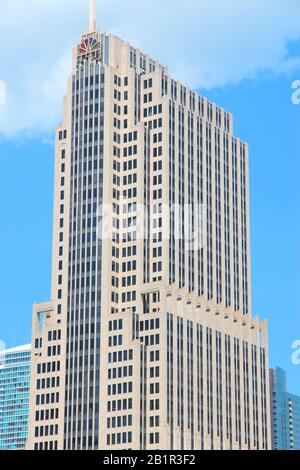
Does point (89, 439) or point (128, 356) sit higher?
point (128, 356)

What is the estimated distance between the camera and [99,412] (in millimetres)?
199750
